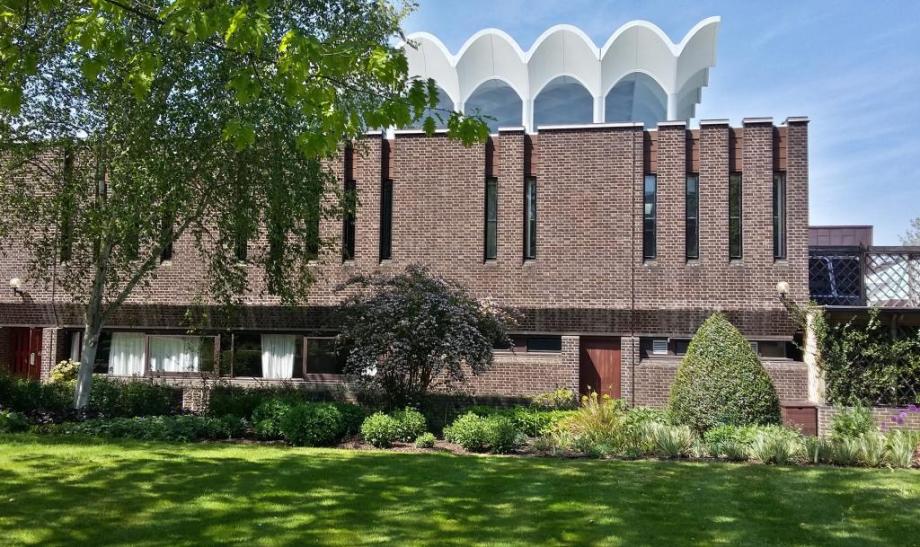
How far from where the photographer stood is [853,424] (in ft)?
43.9

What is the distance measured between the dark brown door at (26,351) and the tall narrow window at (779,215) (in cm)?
2013

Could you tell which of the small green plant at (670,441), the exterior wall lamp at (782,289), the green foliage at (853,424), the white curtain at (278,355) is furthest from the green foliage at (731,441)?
the white curtain at (278,355)

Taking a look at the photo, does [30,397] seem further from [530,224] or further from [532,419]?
[530,224]

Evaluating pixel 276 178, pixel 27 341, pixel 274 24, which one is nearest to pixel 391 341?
pixel 276 178

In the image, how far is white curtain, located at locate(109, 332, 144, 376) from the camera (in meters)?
21.2

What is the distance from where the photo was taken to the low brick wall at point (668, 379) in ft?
58.8

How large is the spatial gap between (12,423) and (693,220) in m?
15.4

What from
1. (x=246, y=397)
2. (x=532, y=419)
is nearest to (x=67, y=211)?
(x=246, y=397)

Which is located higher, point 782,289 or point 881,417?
point 782,289

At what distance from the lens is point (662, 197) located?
19250 mm

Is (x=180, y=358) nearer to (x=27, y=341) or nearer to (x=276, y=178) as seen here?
(x=27, y=341)

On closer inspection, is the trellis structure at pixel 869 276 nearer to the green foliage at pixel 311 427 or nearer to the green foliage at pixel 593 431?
the green foliage at pixel 593 431

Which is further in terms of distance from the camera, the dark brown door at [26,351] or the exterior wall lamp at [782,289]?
the dark brown door at [26,351]

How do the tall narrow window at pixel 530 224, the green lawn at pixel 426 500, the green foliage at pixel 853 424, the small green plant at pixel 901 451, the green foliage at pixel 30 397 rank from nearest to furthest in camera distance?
the green lawn at pixel 426 500 < the small green plant at pixel 901 451 < the green foliage at pixel 853 424 < the green foliage at pixel 30 397 < the tall narrow window at pixel 530 224
